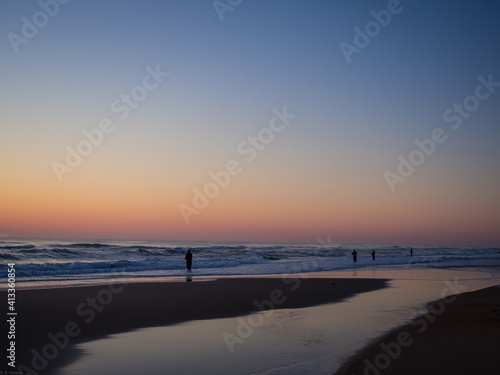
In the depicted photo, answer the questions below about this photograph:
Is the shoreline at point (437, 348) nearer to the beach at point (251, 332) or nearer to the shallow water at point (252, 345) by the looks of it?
the beach at point (251, 332)

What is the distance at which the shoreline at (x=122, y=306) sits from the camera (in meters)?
8.89

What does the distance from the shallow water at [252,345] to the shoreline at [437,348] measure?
1.33 ft

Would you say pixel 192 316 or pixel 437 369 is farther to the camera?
pixel 192 316

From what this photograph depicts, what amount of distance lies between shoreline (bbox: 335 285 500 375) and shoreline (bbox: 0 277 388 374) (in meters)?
4.86

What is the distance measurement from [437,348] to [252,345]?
142 inches

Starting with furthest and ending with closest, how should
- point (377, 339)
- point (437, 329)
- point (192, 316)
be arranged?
1. point (192, 316)
2. point (437, 329)
3. point (377, 339)

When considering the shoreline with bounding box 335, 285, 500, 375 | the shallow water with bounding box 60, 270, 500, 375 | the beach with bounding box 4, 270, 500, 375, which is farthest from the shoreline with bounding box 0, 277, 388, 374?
the shoreline with bounding box 335, 285, 500, 375

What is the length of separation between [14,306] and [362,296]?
12532 millimetres

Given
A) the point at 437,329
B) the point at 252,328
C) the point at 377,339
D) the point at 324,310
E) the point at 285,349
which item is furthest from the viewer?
the point at 324,310

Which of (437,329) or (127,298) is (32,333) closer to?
(127,298)

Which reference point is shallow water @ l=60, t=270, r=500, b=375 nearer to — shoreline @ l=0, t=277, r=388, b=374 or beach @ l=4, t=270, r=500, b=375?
beach @ l=4, t=270, r=500, b=375

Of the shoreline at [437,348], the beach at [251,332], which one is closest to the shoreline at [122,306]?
the beach at [251,332]

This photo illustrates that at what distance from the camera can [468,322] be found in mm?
10773

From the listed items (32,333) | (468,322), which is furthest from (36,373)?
(468,322)
